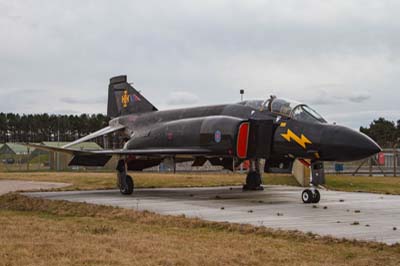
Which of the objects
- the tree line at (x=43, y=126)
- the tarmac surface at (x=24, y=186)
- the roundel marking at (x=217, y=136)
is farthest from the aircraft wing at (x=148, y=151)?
the tree line at (x=43, y=126)

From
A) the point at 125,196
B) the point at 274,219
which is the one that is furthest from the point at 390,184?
the point at 274,219

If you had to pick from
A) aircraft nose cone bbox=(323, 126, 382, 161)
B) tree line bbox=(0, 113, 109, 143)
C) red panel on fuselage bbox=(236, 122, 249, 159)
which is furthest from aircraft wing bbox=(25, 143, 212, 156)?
tree line bbox=(0, 113, 109, 143)

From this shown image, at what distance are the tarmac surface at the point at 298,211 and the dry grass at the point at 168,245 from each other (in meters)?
0.70

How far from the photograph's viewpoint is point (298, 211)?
11.3 metres

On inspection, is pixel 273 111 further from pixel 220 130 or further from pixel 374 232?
pixel 374 232

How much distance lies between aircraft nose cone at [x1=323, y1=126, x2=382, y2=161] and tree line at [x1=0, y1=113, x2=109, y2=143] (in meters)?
112

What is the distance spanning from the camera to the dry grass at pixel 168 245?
6.25 metres

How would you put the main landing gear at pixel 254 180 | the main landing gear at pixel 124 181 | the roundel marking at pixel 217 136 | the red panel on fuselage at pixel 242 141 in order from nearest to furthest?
the red panel on fuselage at pixel 242 141
the roundel marking at pixel 217 136
the main landing gear at pixel 124 181
the main landing gear at pixel 254 180

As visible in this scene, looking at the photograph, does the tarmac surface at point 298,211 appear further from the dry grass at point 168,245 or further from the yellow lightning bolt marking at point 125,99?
the yellow lightning bolt marking at point 125,99

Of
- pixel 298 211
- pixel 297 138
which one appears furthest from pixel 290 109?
pixel 298 211

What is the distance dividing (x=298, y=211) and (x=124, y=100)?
38.1 ft

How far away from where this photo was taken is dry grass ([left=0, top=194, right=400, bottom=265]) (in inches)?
246

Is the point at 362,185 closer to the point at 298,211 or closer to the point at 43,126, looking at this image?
the point at 298,211

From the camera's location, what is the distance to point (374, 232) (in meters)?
8.23
